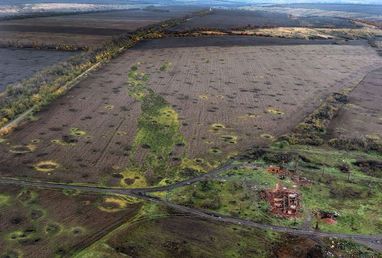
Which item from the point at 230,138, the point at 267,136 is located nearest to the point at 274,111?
the point at 267,136

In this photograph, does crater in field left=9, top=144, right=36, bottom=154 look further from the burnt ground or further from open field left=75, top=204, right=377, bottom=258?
the burnt ground

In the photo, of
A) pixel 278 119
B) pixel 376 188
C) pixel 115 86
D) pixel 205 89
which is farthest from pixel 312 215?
pixel 115 86

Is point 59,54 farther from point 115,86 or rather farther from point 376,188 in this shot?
point 376,188

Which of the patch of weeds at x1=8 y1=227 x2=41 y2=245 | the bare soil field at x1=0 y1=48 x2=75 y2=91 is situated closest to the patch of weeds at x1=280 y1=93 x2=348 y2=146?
the patch of weeds at x1=8 y1=227 x2=41 y2=245

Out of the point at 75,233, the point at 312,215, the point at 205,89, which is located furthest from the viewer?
the point at 205,89

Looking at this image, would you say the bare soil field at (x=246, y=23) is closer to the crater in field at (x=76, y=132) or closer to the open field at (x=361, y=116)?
the open field at (x=361, y=116)
